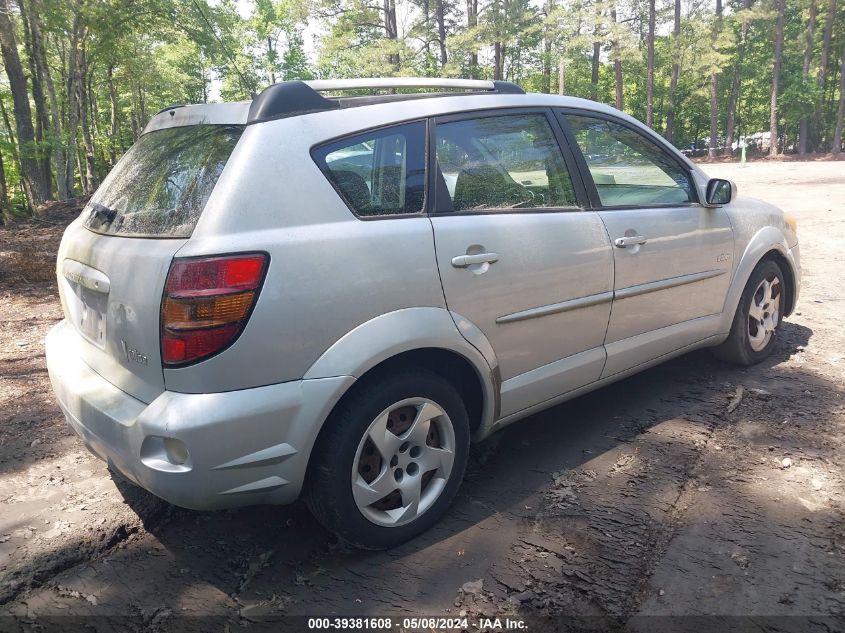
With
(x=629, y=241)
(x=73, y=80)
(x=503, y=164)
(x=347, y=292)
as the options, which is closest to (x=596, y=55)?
(x=73, y=80)

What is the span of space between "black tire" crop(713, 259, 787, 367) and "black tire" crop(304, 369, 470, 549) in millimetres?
2627

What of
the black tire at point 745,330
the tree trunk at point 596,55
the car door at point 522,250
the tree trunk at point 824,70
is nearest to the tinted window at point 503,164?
the car door at point 522,250

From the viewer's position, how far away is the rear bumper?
83.5 inches

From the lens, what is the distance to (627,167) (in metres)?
3.74

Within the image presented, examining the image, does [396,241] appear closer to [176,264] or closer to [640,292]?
[176,264]

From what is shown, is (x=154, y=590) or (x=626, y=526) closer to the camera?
(x=154, y=590)

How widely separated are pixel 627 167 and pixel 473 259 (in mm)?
1565

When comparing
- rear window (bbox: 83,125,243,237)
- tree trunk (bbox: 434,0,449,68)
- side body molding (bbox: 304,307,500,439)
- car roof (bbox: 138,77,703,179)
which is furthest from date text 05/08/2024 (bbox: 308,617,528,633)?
tree trunk (bbox: 434,0,449,68)

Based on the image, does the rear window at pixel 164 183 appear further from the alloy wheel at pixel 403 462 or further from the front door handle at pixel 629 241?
the front door handle at pixel 629 241

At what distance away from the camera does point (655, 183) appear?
151 inches

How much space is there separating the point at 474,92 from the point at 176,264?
6.30ft

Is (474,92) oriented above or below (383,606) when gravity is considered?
above

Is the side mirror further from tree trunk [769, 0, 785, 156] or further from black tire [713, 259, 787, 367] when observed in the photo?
tree trunk [769, 0, 785, 156]

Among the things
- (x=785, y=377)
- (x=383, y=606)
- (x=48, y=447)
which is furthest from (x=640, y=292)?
(x=48, y=447)
